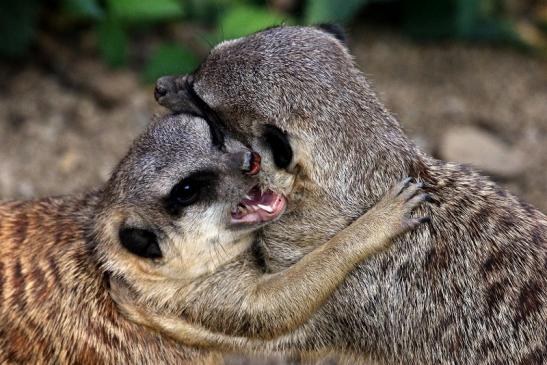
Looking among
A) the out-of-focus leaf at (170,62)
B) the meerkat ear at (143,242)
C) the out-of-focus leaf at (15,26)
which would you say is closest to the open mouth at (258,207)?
the meerkat ear at (143,242)

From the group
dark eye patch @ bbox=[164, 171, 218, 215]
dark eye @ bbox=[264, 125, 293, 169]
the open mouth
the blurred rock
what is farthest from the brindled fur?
the blurred rock

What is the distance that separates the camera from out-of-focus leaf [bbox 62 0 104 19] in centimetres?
511

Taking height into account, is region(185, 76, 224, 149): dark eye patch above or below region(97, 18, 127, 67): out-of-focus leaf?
above

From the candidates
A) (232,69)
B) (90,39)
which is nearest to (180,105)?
(232,69)

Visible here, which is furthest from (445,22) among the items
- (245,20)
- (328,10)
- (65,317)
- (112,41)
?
(65,317)

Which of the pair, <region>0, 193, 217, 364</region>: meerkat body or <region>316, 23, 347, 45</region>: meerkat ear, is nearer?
<region>0, 193, 217, 364</region>: meerkat body

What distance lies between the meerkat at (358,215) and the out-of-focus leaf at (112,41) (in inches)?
84.9

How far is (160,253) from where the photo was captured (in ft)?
11.3

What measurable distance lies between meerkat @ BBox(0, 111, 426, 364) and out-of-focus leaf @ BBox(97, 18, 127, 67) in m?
2.03

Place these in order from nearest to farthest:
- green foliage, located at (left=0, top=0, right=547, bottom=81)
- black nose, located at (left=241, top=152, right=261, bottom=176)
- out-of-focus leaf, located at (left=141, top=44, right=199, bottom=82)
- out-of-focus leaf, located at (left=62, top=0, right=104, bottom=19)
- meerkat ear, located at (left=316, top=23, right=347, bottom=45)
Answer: black nose, located at (left=241, top=152, right=261, bottom=176) → meerkat ear, located at (left=316, top=23, right=347, bottom=45) → out-of-focus leaf, located at (left=62, top=0, right=104, bottom=19) → green foliage, located at (left=0, top=0, right=547, bottom=81) → out-of-focus leaf, located at (left=141, top=44, right=199, bottom=82)

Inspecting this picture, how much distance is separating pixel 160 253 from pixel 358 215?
2.36 feet

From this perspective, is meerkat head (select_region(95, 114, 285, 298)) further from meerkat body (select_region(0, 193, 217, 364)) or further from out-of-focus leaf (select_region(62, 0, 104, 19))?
out-of-focus leaf (select_region(62, 0, 104, 19))

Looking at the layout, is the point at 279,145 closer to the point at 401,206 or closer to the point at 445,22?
the point at 401,206

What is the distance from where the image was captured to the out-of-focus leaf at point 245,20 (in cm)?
530
